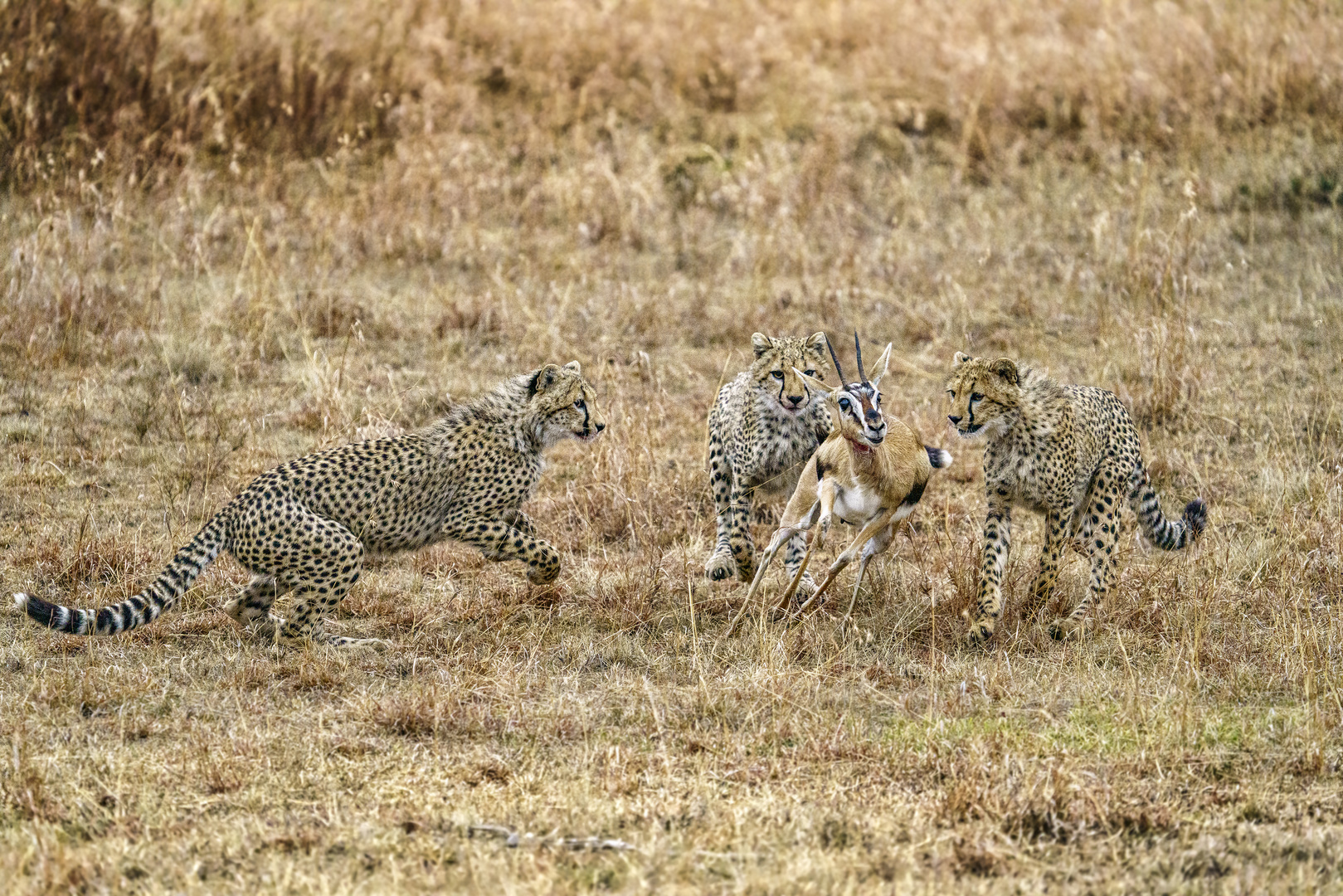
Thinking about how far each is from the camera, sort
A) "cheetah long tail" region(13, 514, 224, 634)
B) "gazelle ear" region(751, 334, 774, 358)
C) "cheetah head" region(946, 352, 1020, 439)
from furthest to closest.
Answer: "gazelle ear" region(751, 334, 774, 358), "cheetah head" region(946, 352, 1020, 439), "cheetah long tail" region(13, 514, 224, 634)

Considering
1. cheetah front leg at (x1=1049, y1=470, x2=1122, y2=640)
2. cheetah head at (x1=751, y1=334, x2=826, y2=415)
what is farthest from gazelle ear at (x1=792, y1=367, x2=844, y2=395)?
cheetah front leg at (x1=1049, y1=470, x2=1122, y2=640)

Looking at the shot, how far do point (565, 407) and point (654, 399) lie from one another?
170 cm

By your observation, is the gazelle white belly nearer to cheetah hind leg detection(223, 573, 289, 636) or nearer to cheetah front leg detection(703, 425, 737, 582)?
cheetah front leg detection(703, 425, 737, 582)

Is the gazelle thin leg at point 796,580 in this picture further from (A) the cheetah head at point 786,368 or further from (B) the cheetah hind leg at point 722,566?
(A) the cheetah head at point 786,368

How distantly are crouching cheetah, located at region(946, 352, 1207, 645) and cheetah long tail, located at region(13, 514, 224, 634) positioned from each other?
240 cm

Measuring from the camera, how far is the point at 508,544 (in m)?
5.74

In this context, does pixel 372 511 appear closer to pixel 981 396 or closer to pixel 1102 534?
pixel 981 396

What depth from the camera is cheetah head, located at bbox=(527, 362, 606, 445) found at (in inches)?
237

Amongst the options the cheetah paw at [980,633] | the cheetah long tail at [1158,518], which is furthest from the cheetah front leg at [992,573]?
the cheetah long tail at [1158,518]

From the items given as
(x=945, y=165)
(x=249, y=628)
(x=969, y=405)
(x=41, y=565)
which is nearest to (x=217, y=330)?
(x=41, y=565)

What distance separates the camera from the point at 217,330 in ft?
27.7

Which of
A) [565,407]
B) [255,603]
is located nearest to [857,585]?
[565,407]

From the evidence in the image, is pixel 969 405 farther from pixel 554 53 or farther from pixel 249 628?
pixel 554 53

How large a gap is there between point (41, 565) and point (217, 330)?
2.71 metres
